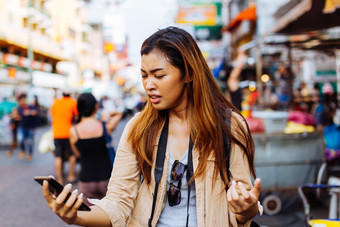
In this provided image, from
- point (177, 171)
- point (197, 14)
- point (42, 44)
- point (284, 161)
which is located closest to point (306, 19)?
point (284, 161)

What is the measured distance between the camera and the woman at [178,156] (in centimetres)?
176

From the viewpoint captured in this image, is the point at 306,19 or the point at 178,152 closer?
the point at 178,152

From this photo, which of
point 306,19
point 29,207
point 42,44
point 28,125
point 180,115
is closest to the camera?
point 180,115

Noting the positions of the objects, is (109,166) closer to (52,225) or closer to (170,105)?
(52,225)

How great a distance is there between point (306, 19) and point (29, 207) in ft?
20.1

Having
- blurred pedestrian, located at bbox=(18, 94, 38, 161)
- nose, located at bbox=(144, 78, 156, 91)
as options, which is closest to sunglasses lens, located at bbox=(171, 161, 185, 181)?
nose, located at bbox=(144, 78, 156, 91)

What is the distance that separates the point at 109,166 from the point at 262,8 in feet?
72.0

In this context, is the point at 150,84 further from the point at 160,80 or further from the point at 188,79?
the point at 188,79

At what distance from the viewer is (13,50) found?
23750mm

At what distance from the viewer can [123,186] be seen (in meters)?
1.83

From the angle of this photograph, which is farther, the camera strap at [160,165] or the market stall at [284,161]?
the market stall at [284,161]

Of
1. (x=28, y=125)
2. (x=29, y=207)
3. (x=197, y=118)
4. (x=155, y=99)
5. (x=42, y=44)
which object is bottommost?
(x=29, y=207)

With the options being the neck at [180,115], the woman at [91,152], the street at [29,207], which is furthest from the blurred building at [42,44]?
the neck at [180,115]

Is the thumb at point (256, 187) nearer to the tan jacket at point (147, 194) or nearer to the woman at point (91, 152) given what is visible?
the tan jacket at point (147, 194)
